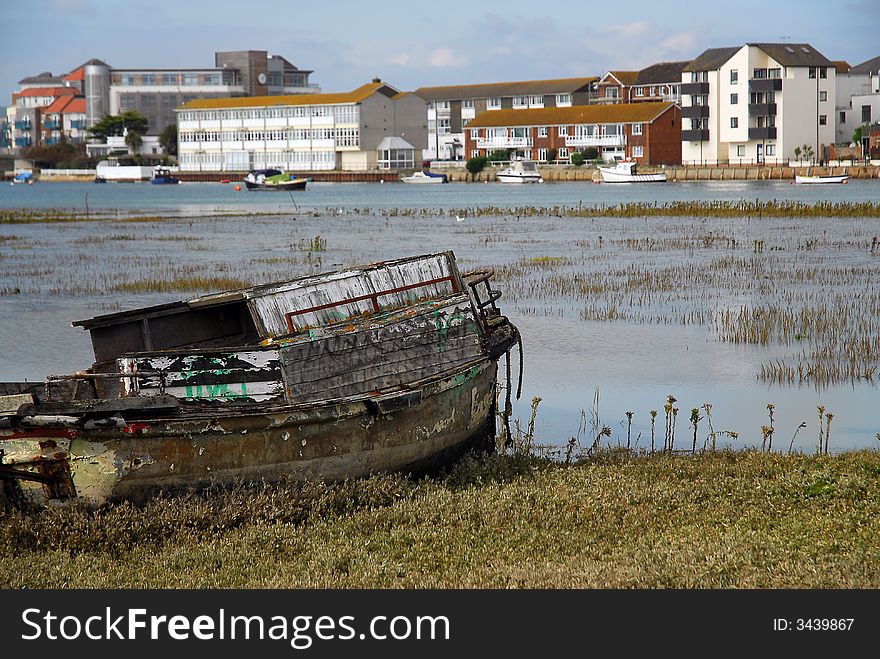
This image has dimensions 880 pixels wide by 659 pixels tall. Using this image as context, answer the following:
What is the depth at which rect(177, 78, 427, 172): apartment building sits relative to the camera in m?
127

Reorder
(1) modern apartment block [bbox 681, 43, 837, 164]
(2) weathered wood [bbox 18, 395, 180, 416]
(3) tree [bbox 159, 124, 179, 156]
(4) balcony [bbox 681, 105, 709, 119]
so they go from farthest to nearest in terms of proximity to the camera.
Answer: (3) tree [bbox 159, 124, 179, 156], (4) balcony [bbox 681, 105, 709, 119], (1) modern apartment block [bbox 681, 43, 837, 164], (2) weathered wood [bbox 18, 395, 180, 416]

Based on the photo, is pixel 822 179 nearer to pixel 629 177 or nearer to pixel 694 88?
pixel 629 177

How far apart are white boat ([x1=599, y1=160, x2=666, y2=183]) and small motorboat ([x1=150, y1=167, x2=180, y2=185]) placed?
2142 inches

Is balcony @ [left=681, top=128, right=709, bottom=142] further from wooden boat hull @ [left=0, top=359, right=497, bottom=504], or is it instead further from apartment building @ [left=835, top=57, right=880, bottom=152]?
wooden boat hull @ [left=0, top=359, right=497, bottom=504]

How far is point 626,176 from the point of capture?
98.2 metres

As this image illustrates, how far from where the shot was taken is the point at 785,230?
134 ft

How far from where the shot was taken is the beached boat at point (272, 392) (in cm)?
928

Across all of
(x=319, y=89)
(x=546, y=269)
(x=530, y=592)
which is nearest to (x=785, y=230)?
(x=546, y=269)

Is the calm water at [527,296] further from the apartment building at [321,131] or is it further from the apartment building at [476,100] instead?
the apartment building at [476,100]

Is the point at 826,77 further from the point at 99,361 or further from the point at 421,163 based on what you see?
the point at 99,361

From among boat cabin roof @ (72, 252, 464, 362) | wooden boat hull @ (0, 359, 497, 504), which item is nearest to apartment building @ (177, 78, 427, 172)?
boat cabin roof @ (72, 252, 464, 362)

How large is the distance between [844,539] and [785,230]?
112 feet

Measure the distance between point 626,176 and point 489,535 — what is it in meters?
91.7

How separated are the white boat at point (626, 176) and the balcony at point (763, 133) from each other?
8.22 metres
